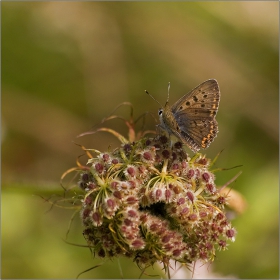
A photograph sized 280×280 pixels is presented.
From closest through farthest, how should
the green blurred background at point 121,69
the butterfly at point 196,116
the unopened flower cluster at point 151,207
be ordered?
the unopened flower cluster at point 151,207, the butterfly at point 196,116, the green blurred background at point 121,69

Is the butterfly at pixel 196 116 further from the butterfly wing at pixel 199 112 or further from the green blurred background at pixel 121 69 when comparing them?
the green blurred background at pixel 121 69

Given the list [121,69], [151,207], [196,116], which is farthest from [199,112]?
[121,69]

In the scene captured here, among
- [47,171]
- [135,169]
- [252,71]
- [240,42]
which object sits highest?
[240,42]

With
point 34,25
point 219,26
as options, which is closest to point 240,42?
point 219,26

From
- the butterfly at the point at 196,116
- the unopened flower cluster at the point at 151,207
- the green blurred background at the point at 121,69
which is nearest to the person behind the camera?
the unopened flower cluster at the point at 151,207

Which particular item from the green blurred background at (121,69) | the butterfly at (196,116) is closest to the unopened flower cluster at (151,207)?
the butterfly at (196,116)

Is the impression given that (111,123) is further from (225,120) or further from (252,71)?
(252,71)
